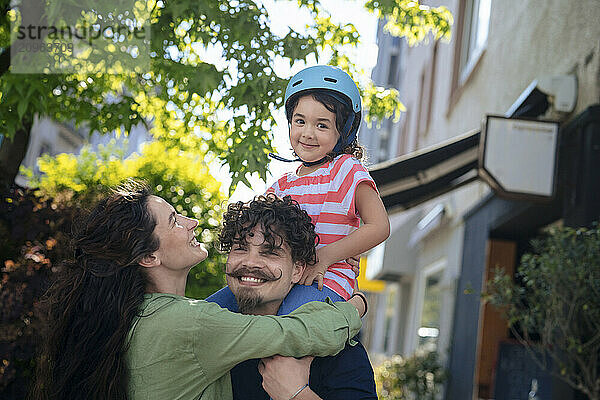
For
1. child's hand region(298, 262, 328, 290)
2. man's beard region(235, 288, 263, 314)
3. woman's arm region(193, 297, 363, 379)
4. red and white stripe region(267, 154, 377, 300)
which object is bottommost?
woman's arm region(193, 297, 363, 379)

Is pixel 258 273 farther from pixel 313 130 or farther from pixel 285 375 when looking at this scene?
pixel 313 130

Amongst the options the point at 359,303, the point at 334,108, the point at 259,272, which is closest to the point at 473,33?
the point at 334,108

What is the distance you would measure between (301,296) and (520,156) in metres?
4.07

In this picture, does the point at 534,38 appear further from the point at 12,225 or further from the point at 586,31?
the point at 12,225

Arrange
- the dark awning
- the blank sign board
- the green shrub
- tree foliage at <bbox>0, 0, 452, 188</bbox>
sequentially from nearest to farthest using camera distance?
tree foliage at <bbox>0, 0, 452, 188</bbox>, the blank sign board, the dark awning, the green shrub

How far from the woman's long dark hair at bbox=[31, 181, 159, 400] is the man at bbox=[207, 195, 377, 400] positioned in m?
0.32

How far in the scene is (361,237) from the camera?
116 inches

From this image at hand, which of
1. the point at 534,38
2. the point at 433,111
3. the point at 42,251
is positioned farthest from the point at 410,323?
the point at 42,251

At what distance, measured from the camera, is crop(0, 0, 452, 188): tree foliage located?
4.71 meters

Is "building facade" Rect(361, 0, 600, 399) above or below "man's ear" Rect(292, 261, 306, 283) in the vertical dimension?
above

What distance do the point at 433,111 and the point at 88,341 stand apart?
12356mm

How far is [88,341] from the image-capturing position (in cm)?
253

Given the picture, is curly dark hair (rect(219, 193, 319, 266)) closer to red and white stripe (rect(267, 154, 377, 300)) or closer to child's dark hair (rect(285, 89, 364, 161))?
red and white stripe (rect(267, 154, 377, 300))

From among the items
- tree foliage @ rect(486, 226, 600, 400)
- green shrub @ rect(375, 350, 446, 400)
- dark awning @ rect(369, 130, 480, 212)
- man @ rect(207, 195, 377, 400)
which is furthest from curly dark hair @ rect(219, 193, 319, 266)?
green shrub @ rect(375, 350, 446, 400)
